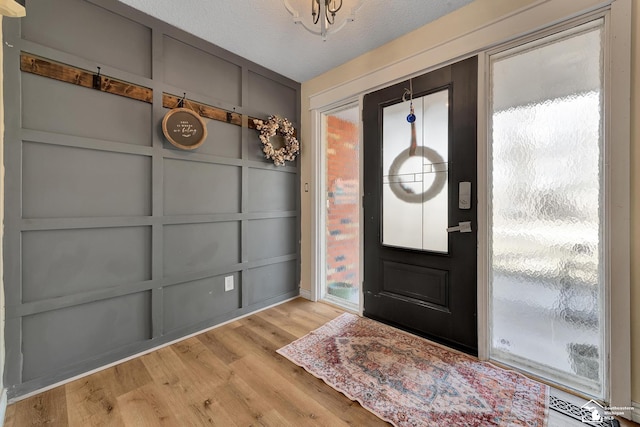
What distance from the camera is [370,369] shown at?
5.68 feet

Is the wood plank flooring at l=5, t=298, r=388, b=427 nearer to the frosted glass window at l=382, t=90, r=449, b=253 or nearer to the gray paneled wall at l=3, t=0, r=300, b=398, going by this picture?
the gray paneled wall at l=3, t=0, r=300, b=398

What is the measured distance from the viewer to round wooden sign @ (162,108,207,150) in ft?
6.47

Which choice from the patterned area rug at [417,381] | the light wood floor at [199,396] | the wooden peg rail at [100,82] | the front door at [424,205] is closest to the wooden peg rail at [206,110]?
the wooden peg rail at [100,82]

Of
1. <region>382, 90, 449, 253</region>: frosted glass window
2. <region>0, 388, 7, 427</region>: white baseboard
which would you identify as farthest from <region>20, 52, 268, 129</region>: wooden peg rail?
<region>0, 388, 7, 427</region>: white baseboard

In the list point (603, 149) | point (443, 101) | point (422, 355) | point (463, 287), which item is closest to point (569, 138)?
point (603, 149)

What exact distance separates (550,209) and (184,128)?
257 cm

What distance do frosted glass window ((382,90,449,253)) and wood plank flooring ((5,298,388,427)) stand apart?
1283mm

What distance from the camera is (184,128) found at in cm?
205

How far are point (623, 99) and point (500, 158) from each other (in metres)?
0.59

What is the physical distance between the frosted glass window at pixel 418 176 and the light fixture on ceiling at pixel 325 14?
2.61ft

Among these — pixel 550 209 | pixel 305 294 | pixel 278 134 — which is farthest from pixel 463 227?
pixel 278 134

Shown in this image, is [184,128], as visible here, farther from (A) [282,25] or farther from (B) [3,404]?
(B) [3,404]

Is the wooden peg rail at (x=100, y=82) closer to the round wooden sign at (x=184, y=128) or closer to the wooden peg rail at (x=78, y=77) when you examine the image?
the wooden peg rail at (x=78, y=77)

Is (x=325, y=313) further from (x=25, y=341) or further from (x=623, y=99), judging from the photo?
(x=623, y=99)
